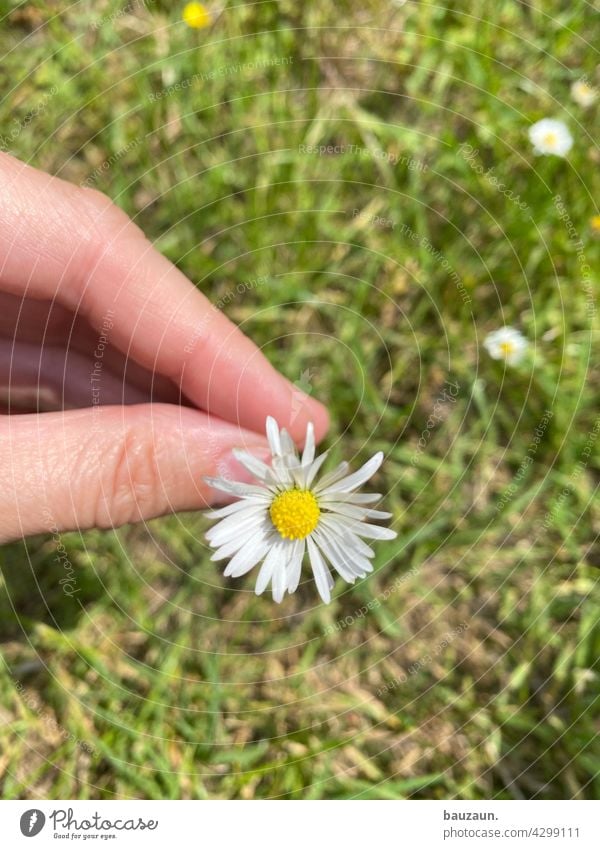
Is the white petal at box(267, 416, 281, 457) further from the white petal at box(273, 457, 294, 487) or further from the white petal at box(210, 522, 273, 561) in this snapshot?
the white petal at box(210, 522, 273, 561)

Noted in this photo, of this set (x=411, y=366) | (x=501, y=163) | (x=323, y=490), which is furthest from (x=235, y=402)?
(x=501, y=163)

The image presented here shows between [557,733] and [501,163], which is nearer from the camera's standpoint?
[557,733]

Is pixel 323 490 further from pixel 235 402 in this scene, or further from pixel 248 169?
pixel 248 169

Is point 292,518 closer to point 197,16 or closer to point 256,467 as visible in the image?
point 256,467

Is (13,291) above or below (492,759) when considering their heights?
above

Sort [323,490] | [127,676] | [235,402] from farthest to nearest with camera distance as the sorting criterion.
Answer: [127,676], [235,402], [323,490]
